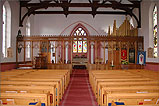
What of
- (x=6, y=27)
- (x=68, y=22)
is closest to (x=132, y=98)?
(x=6, y=27)

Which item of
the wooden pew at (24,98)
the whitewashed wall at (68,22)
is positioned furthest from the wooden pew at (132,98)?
the whitewashed wall at (68,22)

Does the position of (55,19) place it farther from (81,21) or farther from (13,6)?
(13,6)

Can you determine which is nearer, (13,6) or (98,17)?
(13,6)

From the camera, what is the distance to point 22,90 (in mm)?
2986

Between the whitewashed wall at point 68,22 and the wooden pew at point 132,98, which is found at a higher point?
the whitewashed wall at point 68,22

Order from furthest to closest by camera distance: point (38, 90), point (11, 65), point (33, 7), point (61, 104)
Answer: point (33, 7) < point (11, 65) < point (61, 104) < point (38, 90)

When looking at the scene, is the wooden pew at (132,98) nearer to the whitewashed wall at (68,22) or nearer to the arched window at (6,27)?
the arched window at (6,27)

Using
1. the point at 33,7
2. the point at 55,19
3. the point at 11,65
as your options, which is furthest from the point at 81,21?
the point at 11,65

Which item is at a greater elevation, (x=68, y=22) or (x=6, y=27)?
(x=68, y=22)

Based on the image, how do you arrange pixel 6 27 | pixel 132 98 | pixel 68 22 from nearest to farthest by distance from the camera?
pixel 132 98
pixel 6 27
pixel 68 22

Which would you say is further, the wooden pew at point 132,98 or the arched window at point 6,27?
the arched window at point 6,27

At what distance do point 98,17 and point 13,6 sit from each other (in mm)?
8481

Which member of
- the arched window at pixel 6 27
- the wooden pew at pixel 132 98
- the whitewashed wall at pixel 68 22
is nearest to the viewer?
the wooden pew at pixel 132 98

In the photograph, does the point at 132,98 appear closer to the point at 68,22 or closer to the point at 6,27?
the point at 6,27
